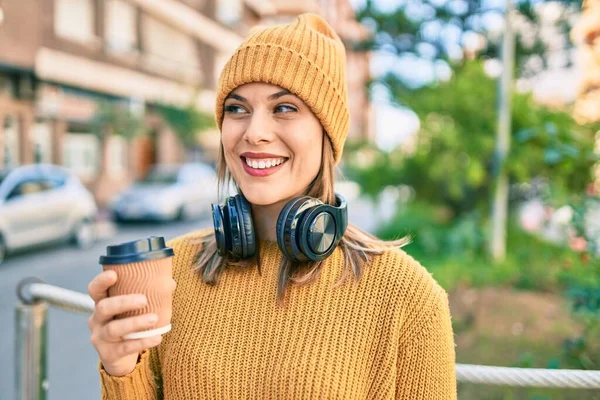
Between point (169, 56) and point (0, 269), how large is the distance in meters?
5.82

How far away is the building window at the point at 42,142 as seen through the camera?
11.3ft

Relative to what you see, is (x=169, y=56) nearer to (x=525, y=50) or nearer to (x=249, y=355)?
(x=525, y=50)

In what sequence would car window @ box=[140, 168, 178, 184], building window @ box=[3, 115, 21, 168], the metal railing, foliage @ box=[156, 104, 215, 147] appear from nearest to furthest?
the metal railing
building window @ box=[3, 115, 21, 168]
car window @ box=[140, 168, 178, 184]
foliage @ box=[156, 104, 215, 147]

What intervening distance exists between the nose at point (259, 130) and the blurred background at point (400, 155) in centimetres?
43

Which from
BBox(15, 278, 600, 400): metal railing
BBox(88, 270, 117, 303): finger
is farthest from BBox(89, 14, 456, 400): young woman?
BBox(15, 278, 600, 400): metal railing

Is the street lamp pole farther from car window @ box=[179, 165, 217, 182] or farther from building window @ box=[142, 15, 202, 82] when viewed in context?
car window @ box=[179, 165, 217, 182]

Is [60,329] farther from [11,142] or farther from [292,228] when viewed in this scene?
[292,228]

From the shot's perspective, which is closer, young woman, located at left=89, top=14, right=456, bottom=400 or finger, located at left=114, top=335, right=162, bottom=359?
finger, located at left=114, top=335, right=162, bottom=359

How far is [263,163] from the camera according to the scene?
49.1 inches

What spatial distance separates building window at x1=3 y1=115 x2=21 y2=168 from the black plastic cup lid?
96.4 inches

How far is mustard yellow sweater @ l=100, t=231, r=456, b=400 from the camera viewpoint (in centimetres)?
114

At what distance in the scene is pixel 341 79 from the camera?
134cm

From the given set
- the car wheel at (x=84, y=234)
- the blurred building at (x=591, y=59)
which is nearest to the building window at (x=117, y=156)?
the car wheel at (x=84, y=234)

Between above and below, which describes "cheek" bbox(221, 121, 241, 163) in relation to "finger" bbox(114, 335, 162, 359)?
above
